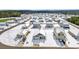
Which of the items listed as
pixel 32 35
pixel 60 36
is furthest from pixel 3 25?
pixel 60 36

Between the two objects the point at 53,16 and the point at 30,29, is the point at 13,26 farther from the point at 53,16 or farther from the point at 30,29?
the point at 53,16

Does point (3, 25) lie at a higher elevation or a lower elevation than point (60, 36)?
higher

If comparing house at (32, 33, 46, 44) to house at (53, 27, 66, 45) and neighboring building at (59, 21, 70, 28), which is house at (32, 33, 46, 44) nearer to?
house at (53, 27, 66, 45)

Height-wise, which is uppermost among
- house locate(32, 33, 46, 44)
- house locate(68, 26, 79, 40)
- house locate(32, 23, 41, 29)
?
house locate(32, 23, 41, 29)

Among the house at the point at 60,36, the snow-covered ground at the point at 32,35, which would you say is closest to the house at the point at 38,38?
the snow-covered ground at the point at 32,35

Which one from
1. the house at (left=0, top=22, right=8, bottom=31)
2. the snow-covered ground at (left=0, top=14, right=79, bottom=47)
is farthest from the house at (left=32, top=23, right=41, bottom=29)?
the house at (left=0, top=22, right=8, bottom=31)

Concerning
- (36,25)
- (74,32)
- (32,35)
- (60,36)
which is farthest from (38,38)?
(74,32)

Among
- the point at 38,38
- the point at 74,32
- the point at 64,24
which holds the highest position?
the point at 64,24

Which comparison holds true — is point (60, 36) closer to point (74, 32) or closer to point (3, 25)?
point (74, 32)
